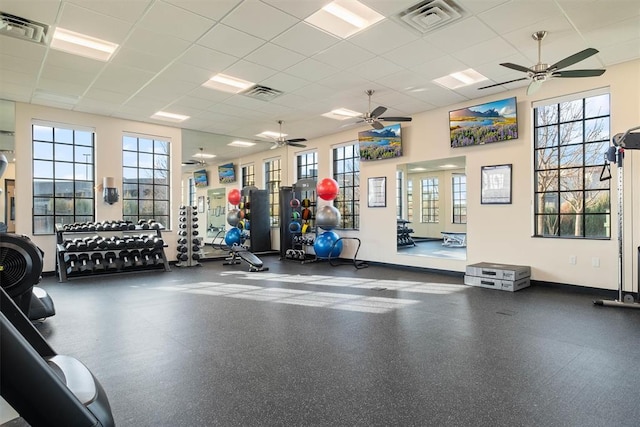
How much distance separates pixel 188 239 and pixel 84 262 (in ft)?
6.87

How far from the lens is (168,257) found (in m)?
8.63

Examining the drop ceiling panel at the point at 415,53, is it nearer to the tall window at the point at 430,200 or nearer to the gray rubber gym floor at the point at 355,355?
the gray rubber gym floor at the point at 355,355

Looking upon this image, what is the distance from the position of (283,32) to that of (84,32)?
2.37 metres

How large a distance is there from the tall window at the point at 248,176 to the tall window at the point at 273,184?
42 centimetres

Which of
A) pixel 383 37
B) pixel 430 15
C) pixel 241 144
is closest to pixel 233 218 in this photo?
pixel 241 144

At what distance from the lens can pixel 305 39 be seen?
4.55 metres

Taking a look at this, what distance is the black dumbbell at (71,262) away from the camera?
675 cm

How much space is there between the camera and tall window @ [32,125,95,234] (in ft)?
23.6

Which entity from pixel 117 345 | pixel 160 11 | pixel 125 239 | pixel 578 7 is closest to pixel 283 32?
pixel 160 11

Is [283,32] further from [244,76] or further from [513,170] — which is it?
[513,170]

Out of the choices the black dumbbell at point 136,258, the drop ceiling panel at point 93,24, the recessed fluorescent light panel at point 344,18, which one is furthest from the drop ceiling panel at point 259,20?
the black dumbbell at point 136,258

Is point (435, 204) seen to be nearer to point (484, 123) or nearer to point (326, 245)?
point (326, 245)

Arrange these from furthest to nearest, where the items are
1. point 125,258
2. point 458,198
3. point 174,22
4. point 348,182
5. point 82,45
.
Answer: point 458,198 → point 348,182 → point 125,258 → point 82,45 → point 174,22

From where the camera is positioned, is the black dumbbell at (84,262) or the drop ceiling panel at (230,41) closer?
the drop ceiling panel at (230,41)
